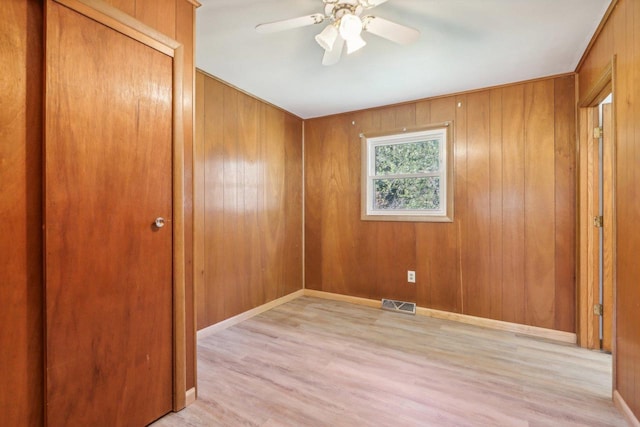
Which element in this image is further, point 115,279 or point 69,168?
point 115,279

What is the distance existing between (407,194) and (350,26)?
2189 mm

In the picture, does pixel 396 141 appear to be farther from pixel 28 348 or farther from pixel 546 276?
pixel 28 348

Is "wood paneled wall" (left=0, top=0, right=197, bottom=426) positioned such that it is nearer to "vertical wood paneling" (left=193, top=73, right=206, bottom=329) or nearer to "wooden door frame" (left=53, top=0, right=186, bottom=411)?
"wooden door frame" (left=53, top=0, right=186, bottom=411)

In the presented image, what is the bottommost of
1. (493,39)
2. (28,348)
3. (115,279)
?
(28,348)

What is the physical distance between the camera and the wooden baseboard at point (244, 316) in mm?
2707

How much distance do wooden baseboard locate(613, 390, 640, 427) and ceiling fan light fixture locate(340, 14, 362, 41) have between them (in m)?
2.39

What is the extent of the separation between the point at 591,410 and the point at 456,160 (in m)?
2.16

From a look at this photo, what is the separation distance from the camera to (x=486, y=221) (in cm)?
293

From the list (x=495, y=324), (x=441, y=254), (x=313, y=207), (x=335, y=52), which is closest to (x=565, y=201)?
(x=441, y=254)

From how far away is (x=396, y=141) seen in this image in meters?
3.42

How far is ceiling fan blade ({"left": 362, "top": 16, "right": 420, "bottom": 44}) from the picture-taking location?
157cm

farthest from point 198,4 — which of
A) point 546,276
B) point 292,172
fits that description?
point 546,276

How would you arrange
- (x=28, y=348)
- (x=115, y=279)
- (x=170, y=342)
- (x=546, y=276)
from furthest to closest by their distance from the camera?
(x=546, y=276)
(x=170, y=342)
(x=115, y=279)
(x=28, y=348)

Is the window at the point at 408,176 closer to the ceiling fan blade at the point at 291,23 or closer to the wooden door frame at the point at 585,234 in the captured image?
the wooden door frame at the point at 585,234
